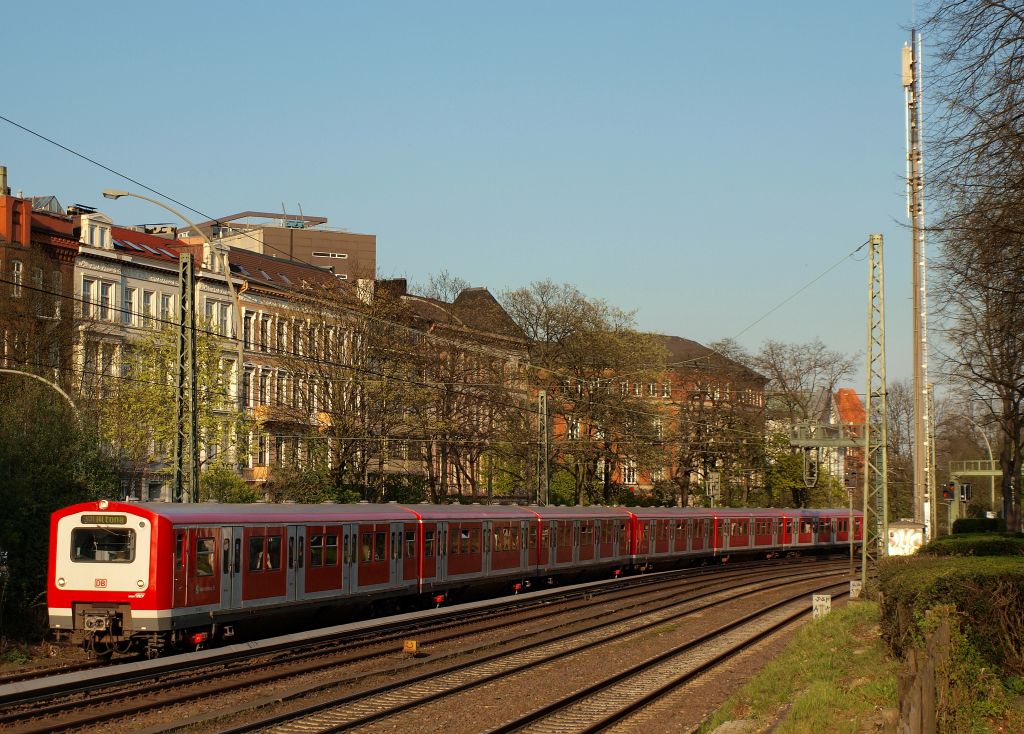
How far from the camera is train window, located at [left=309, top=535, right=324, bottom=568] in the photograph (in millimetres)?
25625

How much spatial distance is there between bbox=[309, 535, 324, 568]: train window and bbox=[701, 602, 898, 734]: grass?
949cm

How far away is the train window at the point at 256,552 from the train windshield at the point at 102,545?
2801 mm

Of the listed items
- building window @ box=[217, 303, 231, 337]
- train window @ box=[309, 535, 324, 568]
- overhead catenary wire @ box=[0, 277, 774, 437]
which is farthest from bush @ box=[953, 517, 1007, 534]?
building window @ box=[217, 303, 231, 337]

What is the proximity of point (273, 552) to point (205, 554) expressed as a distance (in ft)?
7.76

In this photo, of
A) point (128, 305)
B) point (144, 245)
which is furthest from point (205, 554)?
point (144, 245)

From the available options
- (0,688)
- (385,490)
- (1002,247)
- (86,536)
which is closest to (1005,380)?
(1002,247)

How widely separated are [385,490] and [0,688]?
37.8 meters

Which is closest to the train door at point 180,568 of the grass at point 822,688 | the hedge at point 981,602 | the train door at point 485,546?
the grass at point 822,688

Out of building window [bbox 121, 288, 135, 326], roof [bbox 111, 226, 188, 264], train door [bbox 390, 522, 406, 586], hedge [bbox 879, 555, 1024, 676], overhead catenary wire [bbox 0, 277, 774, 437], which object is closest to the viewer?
hedge [bbox 879, 555, 1024, 676]

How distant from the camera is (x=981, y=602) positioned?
1509 centimetres

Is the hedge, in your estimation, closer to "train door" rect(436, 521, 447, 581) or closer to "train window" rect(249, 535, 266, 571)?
"train window" rect(249, 535, 266, 571)

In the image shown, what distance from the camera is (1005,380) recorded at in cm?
3250

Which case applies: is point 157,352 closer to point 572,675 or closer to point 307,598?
point 307,598

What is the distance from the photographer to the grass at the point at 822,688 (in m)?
13.9
